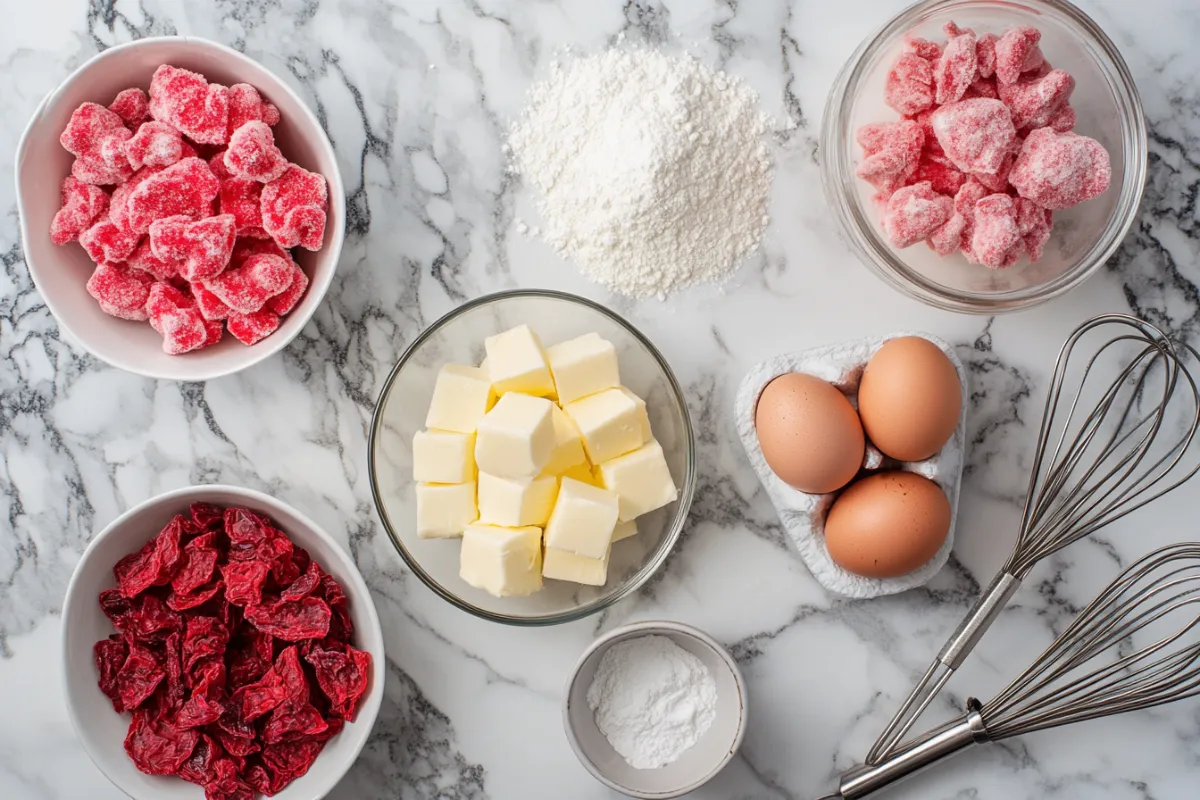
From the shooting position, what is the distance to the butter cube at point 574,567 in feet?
4.14

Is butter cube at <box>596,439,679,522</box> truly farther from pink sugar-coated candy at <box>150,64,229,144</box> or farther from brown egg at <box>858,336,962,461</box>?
pink sugar-coated candy at <box>150,64,229,144</box>

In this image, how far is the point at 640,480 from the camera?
127 centimetres

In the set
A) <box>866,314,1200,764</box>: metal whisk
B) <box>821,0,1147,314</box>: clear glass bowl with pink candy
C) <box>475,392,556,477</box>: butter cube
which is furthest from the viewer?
<box>866,314,1200,764</box>: metal whisk

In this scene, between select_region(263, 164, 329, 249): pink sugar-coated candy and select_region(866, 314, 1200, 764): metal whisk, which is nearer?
select_region(263, 164, 329, 249): pink sugar-coated candy

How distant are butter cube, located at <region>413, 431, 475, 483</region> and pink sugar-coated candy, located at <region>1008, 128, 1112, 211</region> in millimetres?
854

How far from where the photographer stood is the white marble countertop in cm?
139

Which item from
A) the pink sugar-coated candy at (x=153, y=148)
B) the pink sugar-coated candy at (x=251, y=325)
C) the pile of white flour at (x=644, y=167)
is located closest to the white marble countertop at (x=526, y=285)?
the pile of white flour at (x=644, y=167)

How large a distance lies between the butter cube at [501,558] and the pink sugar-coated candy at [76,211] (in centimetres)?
69

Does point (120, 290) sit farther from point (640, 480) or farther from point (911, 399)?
point (911, 399)

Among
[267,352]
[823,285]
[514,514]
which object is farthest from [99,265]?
[823,285]

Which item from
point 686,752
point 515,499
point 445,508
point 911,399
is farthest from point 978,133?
point 686,752

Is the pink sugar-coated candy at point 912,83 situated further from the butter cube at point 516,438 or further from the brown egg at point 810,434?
the butter cube at point 516,438

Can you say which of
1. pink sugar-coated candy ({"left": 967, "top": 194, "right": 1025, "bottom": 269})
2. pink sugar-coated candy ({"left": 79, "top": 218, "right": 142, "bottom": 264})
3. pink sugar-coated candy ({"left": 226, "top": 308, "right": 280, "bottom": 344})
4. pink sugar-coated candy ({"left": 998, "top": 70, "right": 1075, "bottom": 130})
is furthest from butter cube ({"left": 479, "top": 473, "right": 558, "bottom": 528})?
pink sugar-coated candy ({"left": 998, "top": 70, "right": 1075, "bottom": 130})

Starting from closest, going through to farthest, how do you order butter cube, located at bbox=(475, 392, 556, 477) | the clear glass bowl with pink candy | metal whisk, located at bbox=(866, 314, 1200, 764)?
butter cube, located at bbox=(475, 392, 556, 477)
the clear glass bowl with pink candy
metal whisk, located at bbox=(866, 314, 1200, 764)
